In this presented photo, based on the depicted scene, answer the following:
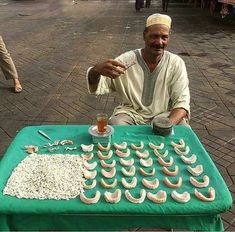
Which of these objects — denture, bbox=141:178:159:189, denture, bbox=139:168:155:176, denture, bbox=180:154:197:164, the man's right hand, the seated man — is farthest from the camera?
the seated man

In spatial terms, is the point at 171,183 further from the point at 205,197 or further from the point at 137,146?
the point at 137,146

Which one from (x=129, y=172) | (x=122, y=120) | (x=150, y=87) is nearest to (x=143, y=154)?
(x=129, y=172)

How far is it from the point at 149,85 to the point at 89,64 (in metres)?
4.26

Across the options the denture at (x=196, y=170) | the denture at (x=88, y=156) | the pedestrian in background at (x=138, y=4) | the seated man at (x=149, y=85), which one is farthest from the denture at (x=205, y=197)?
the pedestrian in background at (x=138, y=4)

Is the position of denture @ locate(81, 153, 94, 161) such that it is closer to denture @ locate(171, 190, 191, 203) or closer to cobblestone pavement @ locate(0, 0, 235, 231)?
denture @ locate(171, 190, 191, 203)

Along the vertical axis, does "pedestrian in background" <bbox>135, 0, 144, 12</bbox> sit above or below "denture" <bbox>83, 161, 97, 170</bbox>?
below

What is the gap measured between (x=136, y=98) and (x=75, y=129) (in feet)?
2.44

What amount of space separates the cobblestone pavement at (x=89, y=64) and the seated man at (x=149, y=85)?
1.02 metres

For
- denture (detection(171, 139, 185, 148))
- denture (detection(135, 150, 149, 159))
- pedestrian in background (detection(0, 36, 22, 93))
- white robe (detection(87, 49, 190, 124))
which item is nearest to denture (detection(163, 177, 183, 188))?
denture (detection(135, 150, 149, 159))

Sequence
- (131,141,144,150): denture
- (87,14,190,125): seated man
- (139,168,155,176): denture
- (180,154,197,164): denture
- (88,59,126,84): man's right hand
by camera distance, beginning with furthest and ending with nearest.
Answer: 1. (87,14,190,125): seated man
2. (88,59,126,84): man's right hand
3. (131,141,144,150): denture
4. (180,154,197,164): denture
5. (139,168,155,176): denture

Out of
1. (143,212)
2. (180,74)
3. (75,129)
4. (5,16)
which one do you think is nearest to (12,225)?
(143,212)

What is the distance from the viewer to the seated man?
8.67 feet

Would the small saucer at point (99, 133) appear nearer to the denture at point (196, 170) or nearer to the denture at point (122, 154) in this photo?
the denture at point (122, 154)

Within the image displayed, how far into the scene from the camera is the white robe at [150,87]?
2.72 m
